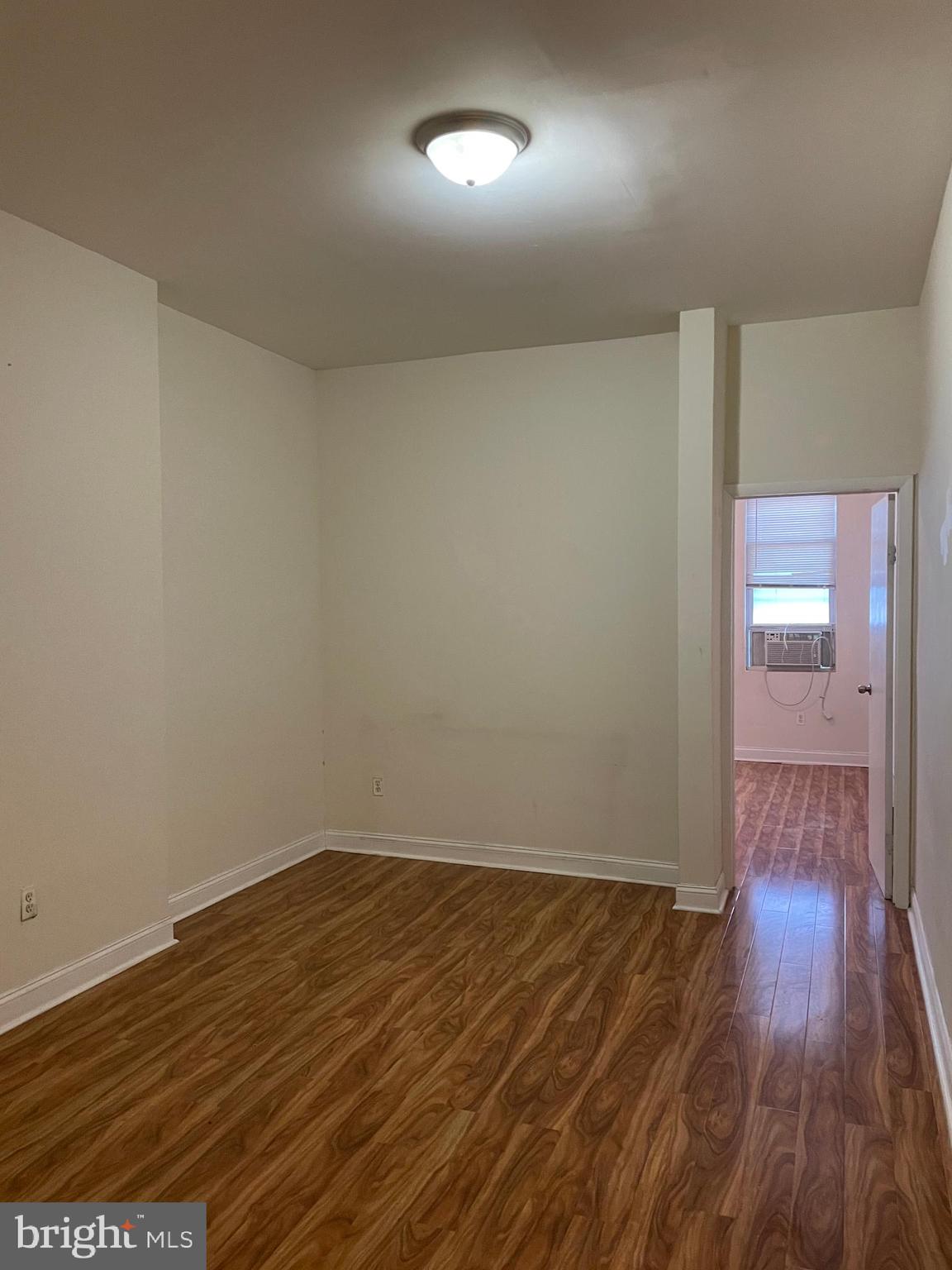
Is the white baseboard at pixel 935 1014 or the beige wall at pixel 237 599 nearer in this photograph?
the white baseboard at pixel 935 1014

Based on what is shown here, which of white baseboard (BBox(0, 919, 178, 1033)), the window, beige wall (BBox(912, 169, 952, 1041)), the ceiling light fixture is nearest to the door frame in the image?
beige wall (BBox(912, 169, 952, 1041))

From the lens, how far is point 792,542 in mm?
8367

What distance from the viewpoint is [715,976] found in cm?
364

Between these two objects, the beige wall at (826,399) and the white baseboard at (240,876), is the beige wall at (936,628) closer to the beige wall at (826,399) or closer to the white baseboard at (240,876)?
the beige wall at (826,399)

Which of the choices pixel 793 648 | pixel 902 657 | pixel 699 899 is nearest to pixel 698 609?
pixel 902 657

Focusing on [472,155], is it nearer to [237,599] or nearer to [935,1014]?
[237,599]

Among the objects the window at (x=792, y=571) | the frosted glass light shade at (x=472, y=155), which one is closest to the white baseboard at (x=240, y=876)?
the frosted glass light shade at (x=472, y=155)

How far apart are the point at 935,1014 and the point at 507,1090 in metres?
1.44

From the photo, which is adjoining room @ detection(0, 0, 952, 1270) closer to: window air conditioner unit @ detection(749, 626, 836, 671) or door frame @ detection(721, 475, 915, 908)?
door frame @ detection(721, 475, 915, 908)

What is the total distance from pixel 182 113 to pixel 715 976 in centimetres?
340

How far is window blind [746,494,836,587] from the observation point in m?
8.25

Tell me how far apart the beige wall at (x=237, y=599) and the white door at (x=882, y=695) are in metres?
3.04

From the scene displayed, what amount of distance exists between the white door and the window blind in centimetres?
343

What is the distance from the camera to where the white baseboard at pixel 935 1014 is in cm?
266
